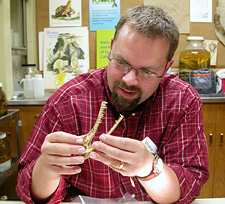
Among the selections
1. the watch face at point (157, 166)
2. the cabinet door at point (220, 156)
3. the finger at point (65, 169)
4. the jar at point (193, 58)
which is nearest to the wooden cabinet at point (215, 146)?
the cabinet door at point (220, 156)

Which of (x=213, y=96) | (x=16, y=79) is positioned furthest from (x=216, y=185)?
(x=16, y=79)

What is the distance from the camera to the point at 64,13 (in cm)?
226

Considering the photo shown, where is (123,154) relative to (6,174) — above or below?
above

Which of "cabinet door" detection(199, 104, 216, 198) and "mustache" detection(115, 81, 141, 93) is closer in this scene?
"mustache" detection(115, 81, 141, 93)

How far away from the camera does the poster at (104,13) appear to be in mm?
2230

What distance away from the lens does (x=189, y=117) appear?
1.05 meters

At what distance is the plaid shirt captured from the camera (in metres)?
1.00

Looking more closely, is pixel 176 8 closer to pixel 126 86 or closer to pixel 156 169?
pixel 126 86

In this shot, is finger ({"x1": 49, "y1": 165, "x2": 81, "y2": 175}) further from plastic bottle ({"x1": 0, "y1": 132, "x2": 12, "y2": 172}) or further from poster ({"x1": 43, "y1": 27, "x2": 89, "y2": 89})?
poster ({"x1": 43, "y1": 27, "x2": 89, "y2": 89})

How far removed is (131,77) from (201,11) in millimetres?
1761

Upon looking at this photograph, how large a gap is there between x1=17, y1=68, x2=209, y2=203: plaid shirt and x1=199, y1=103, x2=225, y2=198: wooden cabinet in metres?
0.98

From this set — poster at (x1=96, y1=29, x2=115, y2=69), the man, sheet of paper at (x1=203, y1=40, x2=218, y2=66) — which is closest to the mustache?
the man

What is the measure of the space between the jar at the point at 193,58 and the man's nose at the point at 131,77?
132 cm

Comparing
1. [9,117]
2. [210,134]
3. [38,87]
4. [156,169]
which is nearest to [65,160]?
[156,169]
